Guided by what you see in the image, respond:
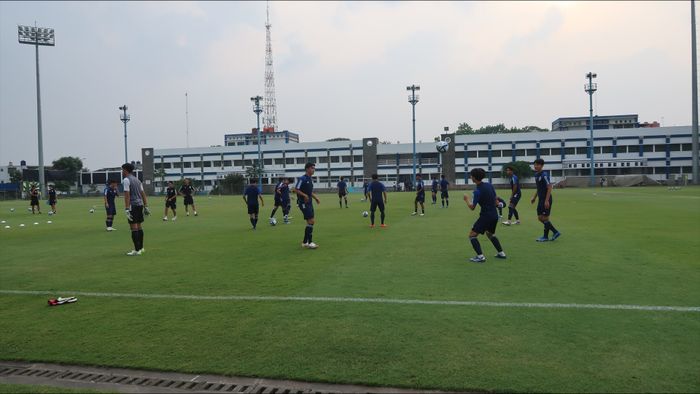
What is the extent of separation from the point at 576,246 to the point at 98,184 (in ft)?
396

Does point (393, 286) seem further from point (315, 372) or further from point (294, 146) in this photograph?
point (294, 146)

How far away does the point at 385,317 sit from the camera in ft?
18.3

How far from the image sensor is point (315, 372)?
4.10m

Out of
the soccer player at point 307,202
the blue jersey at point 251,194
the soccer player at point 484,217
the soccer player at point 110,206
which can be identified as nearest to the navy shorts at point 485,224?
the soccer player at point 484,217

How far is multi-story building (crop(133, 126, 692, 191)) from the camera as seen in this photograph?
83.9 meters

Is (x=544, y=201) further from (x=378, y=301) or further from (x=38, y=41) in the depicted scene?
(x=38, y=41)

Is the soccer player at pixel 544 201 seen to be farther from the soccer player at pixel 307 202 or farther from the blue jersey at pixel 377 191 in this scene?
the soccer player at pixel 307 202

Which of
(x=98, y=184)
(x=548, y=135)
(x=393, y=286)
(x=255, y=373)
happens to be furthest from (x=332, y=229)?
(x=98, y=184)

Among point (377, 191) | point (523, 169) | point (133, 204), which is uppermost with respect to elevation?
point (523, 169)

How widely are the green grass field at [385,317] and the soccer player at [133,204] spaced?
1.80 feet

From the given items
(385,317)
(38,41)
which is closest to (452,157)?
(38,41)

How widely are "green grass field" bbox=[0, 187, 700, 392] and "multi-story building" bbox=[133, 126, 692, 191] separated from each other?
82.2 metres

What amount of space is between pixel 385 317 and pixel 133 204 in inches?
304

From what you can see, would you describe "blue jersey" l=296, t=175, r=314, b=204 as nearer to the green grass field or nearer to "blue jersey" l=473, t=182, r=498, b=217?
the green grass field
